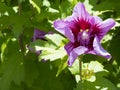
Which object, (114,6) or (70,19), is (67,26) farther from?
(114,6)

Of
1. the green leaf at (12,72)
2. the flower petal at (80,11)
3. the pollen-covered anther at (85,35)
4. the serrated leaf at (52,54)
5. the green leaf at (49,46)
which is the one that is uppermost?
the flower petal at (80,11)

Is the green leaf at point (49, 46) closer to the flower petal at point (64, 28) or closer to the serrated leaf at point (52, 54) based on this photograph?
the serrated leaf at point (52, 54)

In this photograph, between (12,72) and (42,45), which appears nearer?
(42,45)

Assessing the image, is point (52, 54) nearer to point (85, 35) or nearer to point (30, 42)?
point (85, 35)

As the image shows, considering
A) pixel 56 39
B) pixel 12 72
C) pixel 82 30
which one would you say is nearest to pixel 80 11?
pixel 82 30

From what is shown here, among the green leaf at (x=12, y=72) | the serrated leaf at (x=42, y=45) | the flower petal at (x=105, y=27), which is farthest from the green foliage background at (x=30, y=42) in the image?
the flower petal at (x=105, y=27)

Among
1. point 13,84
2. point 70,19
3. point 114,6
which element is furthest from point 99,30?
point 13,84

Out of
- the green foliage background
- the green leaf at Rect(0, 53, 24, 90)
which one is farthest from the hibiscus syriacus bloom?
the green leaf at Rect(0, 53, 24, 90)
